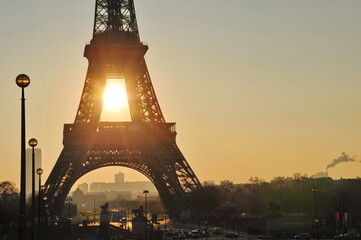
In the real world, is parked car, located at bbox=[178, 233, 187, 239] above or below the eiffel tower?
below

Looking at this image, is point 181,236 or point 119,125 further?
point 119,125

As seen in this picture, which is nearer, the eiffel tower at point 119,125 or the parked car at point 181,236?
the parked car at point 181,236

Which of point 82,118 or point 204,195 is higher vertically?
point 82,118

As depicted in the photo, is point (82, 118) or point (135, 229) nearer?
point (135, 229)

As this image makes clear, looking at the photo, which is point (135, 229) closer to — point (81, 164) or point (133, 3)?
point (81, 164)

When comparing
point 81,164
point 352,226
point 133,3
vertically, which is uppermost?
point 133,3

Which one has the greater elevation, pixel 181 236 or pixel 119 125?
pixel 119 125

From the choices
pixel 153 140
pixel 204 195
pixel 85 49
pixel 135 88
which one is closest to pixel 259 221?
pixel 204 195

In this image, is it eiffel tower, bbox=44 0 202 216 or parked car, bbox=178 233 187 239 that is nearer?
parked car, bbox=178 233 187 239
